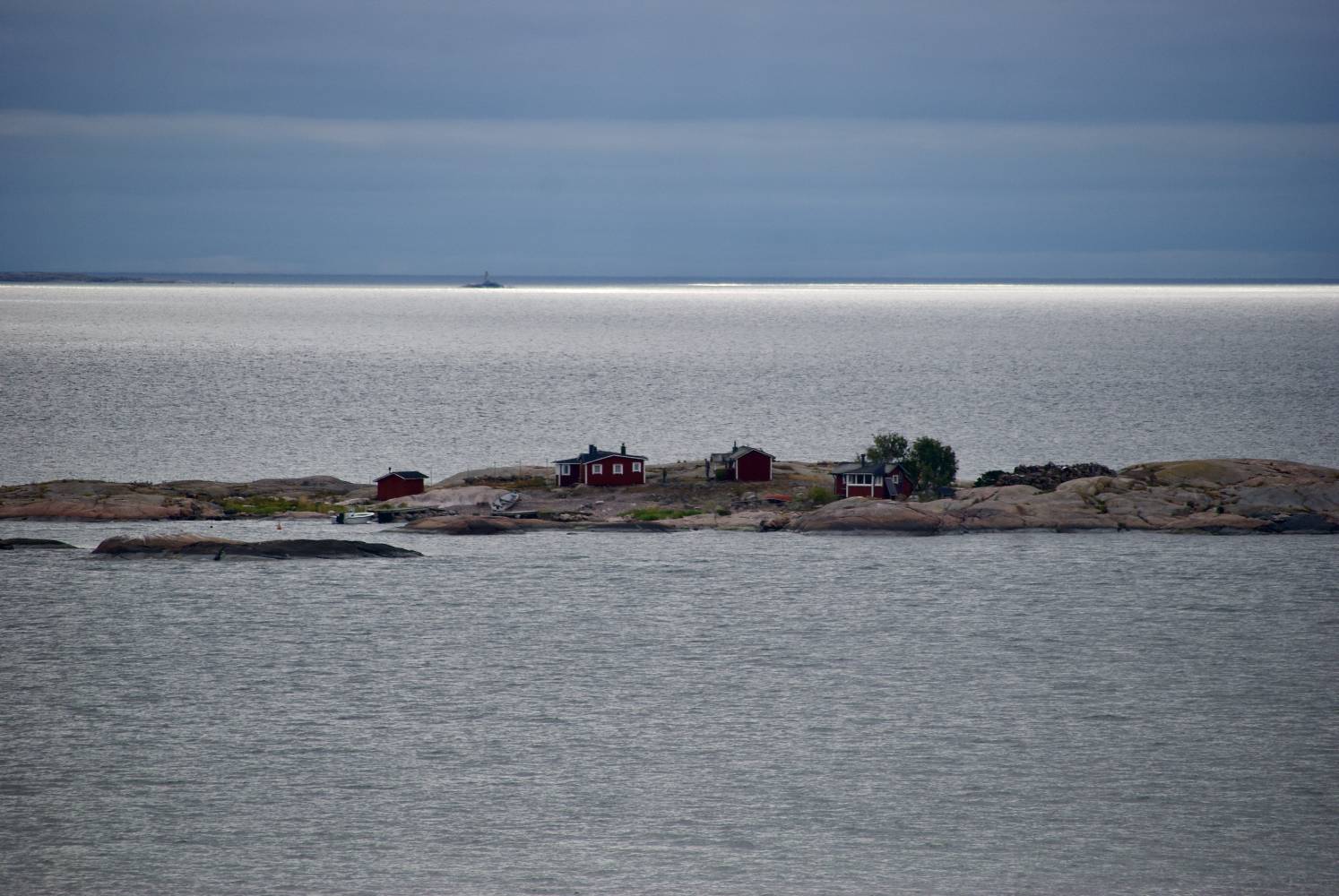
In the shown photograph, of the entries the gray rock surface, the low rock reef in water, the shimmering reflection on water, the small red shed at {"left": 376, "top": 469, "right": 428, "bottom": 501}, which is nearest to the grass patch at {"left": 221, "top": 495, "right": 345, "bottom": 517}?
the small red shed at {"left": 376, "top": 469, "right": 428, "bottom": 501}

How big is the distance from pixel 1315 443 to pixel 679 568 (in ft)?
210

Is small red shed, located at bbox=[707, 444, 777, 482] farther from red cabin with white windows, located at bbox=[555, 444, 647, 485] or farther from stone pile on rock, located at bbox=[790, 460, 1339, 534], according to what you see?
stone pile on rock, located at bbox=[790, 460, 1339, 534]

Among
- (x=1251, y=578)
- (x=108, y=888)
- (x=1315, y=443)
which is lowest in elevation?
(x=108, y=888)

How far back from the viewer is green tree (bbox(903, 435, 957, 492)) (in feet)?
257

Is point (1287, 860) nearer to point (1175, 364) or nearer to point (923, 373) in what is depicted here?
point (923, 373)

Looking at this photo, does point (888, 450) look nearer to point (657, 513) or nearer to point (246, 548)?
point (657, 513)

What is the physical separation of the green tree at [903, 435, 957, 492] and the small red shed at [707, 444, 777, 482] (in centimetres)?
727

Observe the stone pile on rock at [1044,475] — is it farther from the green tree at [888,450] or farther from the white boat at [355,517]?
the white boat at [355,517]

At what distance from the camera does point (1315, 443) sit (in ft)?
360

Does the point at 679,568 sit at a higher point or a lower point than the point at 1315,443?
lower

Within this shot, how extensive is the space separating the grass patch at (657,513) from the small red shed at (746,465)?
153 inches

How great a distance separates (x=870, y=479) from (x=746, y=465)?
22.8ft

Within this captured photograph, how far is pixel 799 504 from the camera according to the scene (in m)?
77.4

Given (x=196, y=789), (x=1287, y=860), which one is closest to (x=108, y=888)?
(x=196, y=789)
